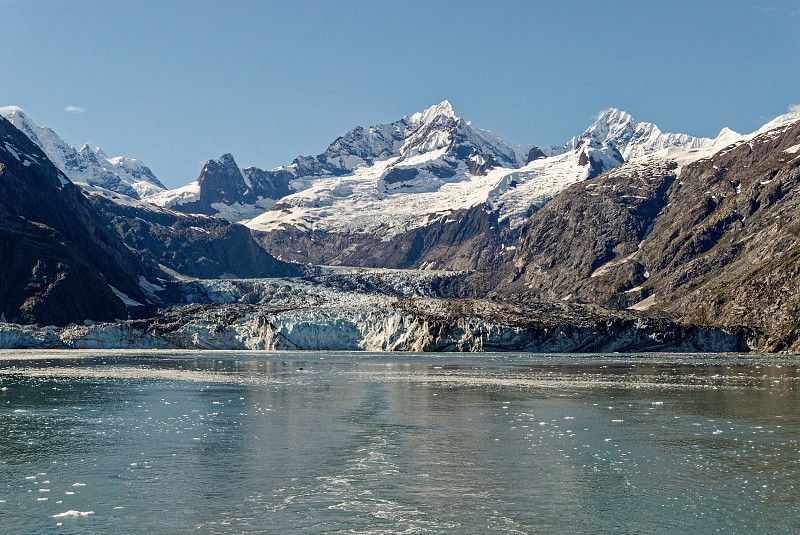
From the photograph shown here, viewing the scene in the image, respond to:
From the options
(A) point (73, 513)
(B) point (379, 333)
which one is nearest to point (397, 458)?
(A) point (73, 513)

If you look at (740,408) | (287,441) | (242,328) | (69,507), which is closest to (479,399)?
(740,408)

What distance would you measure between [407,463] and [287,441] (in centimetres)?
922

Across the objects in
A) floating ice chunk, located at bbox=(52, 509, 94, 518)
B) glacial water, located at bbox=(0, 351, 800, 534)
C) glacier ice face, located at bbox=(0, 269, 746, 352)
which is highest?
glacier ice face, located at bbox=(0, 269, 746, 352)

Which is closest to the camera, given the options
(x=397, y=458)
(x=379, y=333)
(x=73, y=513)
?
(x=73, y=513)

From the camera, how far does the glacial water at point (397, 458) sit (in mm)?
32781

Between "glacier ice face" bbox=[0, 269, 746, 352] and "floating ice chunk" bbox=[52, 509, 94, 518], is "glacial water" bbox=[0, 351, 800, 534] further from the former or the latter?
"glacier ice face" bbox=[0, 269, 746, 352]

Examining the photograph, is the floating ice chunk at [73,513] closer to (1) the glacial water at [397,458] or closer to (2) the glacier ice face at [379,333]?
(1) the glacial water at [397,458]

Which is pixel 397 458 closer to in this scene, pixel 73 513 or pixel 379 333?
pixel 73 513

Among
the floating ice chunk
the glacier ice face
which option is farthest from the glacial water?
the glacier ice face

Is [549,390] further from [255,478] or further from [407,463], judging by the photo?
[255,478]

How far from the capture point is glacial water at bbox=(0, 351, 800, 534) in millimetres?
32781

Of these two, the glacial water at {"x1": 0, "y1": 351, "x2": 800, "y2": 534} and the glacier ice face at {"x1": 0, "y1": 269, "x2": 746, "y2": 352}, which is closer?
Result: the glacial water at {"x1": 0, "y1": 351, "x2": 800, "y2": 534}

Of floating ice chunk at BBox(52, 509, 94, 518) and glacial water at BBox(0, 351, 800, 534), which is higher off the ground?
glacial water at BBox(0, 351, 800, 534)

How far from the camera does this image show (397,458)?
43938 millimetres
